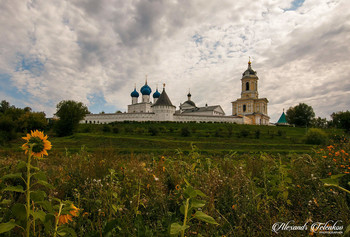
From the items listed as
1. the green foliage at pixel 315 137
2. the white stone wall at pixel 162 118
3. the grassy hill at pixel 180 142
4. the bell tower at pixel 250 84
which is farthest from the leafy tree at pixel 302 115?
the green foliage at pixel 315 137

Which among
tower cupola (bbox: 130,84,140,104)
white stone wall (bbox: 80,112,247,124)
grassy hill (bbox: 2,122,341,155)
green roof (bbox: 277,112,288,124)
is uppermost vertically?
tower cupola (bbox: 130,84,140,104)

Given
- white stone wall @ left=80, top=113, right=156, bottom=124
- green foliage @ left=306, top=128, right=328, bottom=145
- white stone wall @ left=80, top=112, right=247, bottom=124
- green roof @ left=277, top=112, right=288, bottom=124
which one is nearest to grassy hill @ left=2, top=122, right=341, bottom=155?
green foliage @ left=306, top=128, right=328, bottom=145

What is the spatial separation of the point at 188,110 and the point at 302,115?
121 feet

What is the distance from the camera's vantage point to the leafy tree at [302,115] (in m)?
62.1

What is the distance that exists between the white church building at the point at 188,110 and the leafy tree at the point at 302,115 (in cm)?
1002

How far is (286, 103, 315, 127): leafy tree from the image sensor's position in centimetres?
6206

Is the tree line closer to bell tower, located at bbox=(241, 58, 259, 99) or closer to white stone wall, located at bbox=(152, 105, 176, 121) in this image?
bell tower, located at bbox=(241, 58, 259, 99)

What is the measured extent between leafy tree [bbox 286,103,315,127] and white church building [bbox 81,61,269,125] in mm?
10022

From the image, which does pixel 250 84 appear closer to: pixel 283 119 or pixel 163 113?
pixel 283 119

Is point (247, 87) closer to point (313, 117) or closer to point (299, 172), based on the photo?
point (313, 117)

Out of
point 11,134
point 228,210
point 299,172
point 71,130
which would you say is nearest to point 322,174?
point 299,172

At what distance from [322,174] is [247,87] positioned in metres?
64.1

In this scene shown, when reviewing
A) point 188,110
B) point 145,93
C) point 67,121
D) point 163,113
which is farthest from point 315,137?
point 145,93

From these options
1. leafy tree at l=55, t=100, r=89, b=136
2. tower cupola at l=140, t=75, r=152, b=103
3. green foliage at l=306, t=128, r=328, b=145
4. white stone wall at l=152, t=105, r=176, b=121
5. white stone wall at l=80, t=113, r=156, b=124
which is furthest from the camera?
tower cupola at l=140, t=75, r=152, b=103
